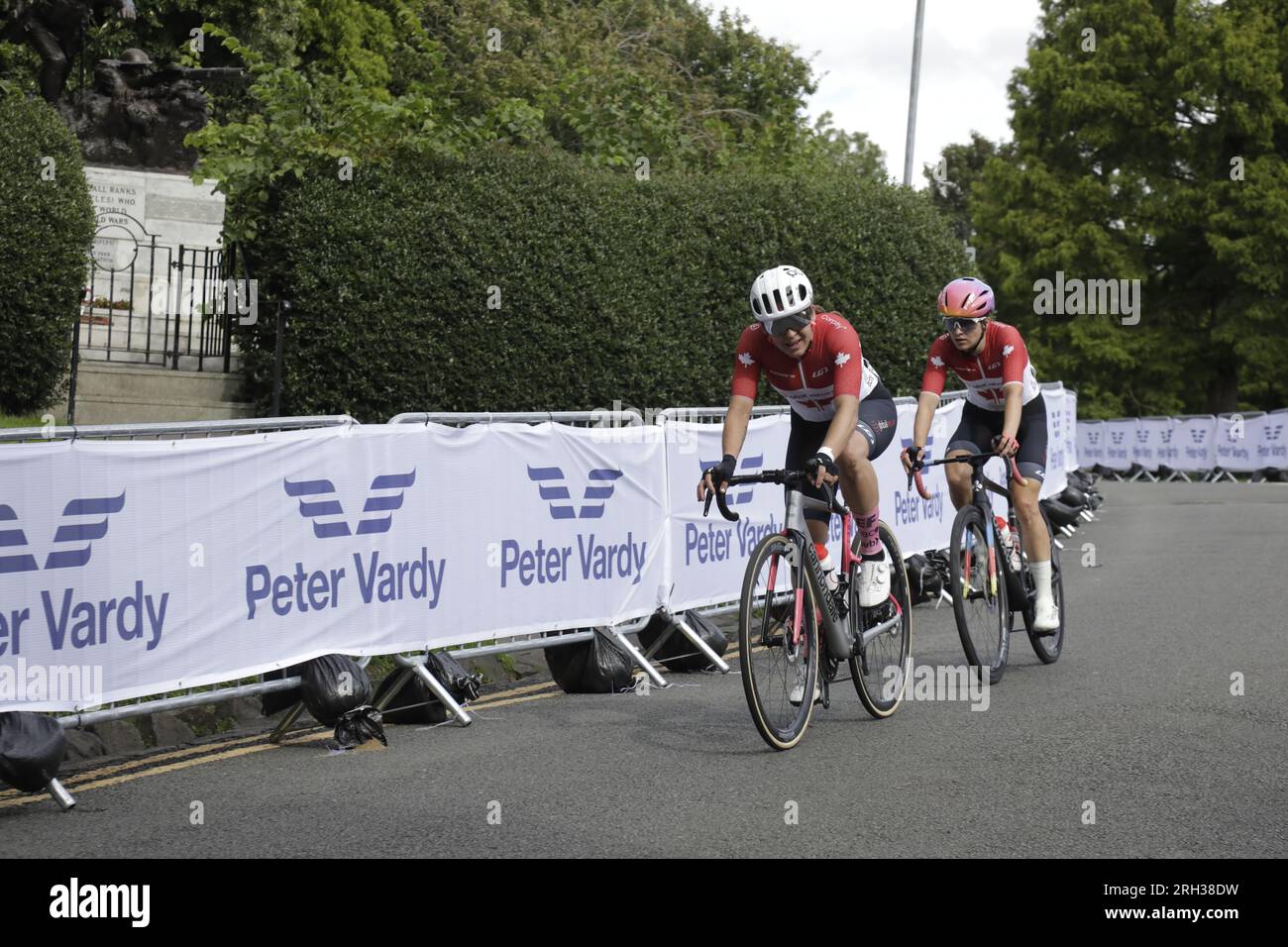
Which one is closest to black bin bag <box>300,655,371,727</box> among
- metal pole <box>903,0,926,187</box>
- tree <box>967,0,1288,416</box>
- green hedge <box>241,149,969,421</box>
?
green hedge <box>241,149,969,421</box>

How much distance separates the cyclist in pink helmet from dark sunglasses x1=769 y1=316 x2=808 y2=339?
157cm

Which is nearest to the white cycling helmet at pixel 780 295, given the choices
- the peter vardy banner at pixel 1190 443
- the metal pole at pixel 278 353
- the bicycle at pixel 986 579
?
the bicycle at pixel 986 579

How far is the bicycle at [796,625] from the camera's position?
6777mm

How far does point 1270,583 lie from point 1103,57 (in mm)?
37339

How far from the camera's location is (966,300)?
885cm

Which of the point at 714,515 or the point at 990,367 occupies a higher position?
the point at 990,367

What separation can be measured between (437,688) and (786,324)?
2531 millimetres

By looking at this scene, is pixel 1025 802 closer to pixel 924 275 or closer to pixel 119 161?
pixel 924 275

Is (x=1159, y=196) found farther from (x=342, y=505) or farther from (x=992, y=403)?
(x=342, y=505)

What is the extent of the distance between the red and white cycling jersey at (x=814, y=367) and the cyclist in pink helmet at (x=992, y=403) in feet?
3.93

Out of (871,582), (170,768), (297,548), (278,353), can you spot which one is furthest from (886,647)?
(278,353)

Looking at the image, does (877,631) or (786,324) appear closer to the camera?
(786,324)

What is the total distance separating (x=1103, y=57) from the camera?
47562mm
